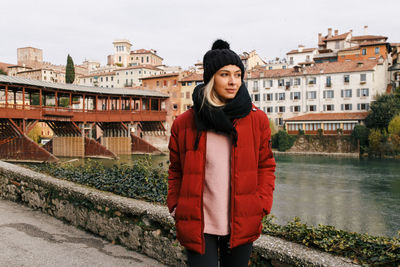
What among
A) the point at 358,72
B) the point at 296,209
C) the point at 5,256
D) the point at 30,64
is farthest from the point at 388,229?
the point at 30,64

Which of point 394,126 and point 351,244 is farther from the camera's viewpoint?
point 394,126

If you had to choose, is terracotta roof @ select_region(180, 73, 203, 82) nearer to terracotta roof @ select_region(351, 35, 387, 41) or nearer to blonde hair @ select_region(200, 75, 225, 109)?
terracotta roof @ select_region(351, 35, 387, 41)

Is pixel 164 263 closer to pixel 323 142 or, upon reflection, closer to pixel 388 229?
pixel 388 229

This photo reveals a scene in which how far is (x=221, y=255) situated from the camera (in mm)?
1975

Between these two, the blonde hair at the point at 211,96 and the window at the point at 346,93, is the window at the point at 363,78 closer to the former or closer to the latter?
the window at the point at 346,93

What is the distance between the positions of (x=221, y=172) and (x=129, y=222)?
7.36ft

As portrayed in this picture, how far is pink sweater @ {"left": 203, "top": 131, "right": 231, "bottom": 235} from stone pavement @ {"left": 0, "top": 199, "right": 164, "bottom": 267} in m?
1.82

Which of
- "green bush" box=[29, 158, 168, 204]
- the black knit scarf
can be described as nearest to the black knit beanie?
the black knit scarf

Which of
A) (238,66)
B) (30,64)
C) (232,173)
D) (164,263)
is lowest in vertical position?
(164,263)

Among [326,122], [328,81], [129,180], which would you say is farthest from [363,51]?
[129,180]

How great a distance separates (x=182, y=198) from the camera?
1918mm

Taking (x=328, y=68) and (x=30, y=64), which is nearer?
(x=328, y=68)

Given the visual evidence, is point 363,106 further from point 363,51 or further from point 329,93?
point 363,51

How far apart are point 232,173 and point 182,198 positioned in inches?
12.2
